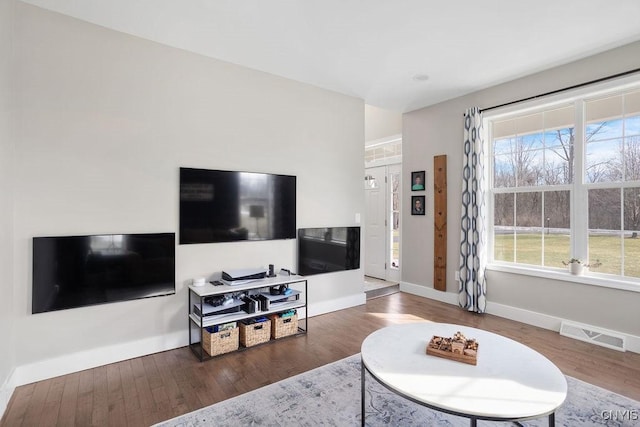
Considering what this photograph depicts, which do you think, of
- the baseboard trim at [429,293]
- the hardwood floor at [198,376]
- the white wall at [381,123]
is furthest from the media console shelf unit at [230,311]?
the white wall at [381,123]

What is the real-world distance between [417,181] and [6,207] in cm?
448

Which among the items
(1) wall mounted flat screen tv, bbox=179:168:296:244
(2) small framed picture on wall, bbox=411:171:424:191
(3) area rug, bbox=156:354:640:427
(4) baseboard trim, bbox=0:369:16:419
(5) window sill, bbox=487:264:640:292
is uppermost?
(2) small framed picture on wall, bbox=411:171:424:191

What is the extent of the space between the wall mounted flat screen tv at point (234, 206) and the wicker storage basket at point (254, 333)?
2.85 ft

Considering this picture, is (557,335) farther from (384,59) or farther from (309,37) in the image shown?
(309,37)

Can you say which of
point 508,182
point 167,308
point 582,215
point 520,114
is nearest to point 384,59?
point 520,114

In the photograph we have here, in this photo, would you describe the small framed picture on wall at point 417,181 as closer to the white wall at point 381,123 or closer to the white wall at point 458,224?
the white wall at point 458,224

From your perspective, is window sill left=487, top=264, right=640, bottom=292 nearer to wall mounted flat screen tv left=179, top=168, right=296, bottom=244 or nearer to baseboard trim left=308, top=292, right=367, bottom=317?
baseboard trim left=308, top=292, right=367, bottom=317

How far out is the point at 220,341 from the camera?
277cm

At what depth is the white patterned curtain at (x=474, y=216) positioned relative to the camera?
395 cm

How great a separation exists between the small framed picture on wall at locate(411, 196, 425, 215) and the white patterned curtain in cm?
72

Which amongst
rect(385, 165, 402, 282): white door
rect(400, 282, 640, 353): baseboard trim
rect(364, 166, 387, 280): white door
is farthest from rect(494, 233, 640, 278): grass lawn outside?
rect(364, 166, 387, 280): white door

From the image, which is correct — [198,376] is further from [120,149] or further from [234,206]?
[120,149]

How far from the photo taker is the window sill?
2.95 meters

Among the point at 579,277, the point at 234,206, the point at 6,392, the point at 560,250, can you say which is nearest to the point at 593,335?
the point at 579,277
